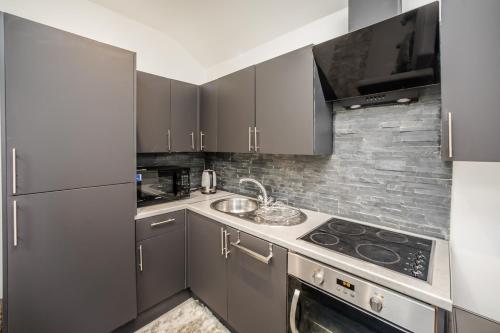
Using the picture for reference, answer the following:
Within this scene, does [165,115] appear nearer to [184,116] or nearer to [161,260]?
[184,116]

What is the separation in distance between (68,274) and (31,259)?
0.72 feet

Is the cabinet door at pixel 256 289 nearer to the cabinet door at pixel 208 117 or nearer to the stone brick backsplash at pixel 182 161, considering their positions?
the cabinet door at pixel 208 117

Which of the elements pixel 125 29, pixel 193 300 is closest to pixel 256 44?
pixel 125 29

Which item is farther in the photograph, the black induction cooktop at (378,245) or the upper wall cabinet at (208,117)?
the upper wall cabinet at (208,117)

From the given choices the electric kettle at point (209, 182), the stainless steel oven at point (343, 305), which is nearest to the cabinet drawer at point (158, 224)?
the electric kettle at point (209, 182)

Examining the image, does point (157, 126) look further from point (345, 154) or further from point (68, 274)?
point (345, 154)

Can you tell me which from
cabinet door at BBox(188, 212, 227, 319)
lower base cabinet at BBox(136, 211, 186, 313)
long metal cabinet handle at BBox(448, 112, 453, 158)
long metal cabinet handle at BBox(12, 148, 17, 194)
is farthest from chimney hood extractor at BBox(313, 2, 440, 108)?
long metal cabinet handle at BBox(12, 148, 17, 194)

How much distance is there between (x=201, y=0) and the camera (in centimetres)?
174

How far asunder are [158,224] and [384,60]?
192cm

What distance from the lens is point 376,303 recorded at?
2.82 feet

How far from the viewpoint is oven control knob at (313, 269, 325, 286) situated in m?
1.02

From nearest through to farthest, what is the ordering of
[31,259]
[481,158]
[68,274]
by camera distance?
[481,158]
[31,259]
[68,274]

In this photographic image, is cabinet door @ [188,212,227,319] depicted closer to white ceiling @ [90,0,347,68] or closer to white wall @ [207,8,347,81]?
white wall @ [207,8,347,81]

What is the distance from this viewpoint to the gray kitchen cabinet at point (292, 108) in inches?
55.5
